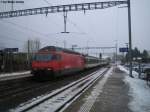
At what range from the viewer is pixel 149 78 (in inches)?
955

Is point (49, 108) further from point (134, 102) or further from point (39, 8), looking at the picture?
point (39, 8)

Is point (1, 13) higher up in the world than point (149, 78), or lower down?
higher up

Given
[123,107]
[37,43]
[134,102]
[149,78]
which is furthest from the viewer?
[37,43]

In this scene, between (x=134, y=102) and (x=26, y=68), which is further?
(x=26, y=68)

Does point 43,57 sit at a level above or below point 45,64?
above

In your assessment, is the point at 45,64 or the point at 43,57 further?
the point at 43,57

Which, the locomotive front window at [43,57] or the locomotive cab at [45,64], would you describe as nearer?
the locomotive cab at [45,64]

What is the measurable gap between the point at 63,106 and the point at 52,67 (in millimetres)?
13356

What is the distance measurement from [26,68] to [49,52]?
94.4 ft

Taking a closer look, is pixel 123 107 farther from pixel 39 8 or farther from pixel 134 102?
pixel 39 8

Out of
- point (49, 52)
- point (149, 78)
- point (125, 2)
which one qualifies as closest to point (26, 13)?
point (49, 52)

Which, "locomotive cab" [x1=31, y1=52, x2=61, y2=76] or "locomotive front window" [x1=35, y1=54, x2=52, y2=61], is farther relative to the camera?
"locomotive front window" [x1=35, y1=54, x2=52, y2=61]

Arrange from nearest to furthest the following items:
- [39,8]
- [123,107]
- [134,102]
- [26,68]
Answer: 1. [123,107]
2. [134,102]
3. [39,8]
4. [26,68]

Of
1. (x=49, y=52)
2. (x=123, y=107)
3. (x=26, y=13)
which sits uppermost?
(x=26, y=13)
